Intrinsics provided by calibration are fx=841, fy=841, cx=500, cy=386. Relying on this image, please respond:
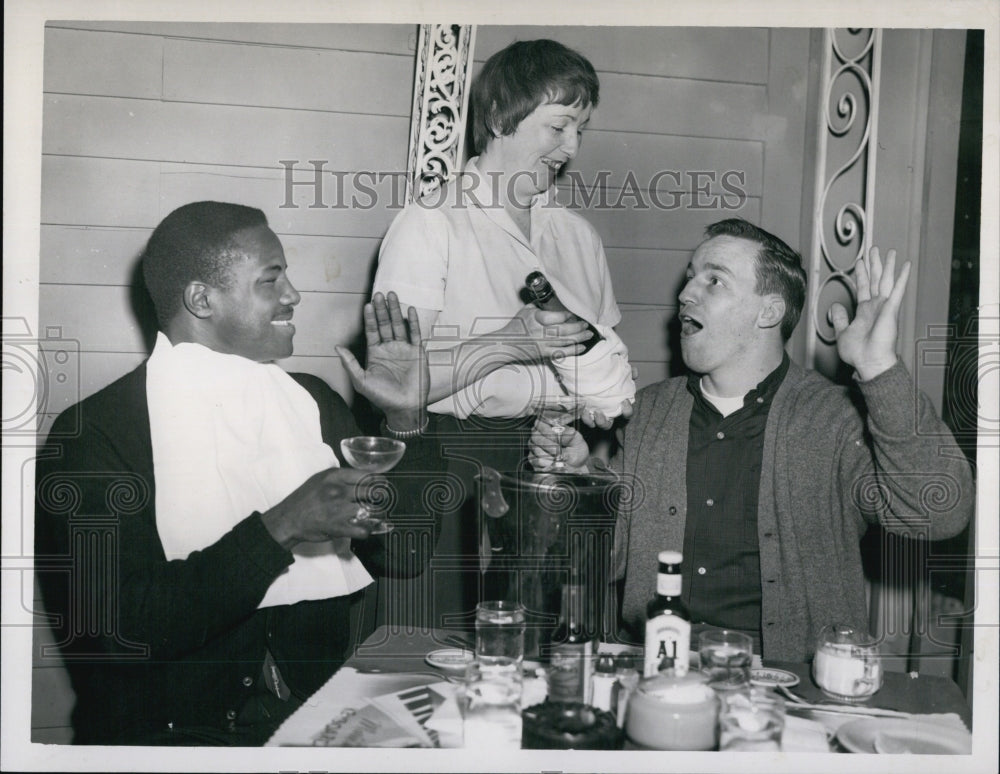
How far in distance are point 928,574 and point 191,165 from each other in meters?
1.82

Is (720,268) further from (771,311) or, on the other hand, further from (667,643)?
(667,643)

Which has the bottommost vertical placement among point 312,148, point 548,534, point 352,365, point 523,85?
point 548,534

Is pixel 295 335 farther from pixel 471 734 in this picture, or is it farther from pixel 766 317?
pixel 766 317

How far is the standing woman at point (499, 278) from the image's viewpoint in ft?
5.94

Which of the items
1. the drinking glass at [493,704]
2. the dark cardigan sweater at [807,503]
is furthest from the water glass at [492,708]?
the dark cardigan sweater at [807,503]

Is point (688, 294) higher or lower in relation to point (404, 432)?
higher

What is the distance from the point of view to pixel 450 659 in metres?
1.43

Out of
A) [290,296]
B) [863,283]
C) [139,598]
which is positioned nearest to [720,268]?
[863,283]

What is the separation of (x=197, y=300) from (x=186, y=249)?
0.37 feet

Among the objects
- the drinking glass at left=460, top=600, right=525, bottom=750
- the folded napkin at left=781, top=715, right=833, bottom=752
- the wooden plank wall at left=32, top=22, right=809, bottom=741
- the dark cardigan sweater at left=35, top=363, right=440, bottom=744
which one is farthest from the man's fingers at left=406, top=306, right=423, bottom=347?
the folded napkin at left=781, top=715, right=833, bottom=752

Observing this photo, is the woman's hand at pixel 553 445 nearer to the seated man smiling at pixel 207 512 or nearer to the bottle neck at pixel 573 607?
the seated man smiling at pixel 207 512

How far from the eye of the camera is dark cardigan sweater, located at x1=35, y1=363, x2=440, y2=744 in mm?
1644

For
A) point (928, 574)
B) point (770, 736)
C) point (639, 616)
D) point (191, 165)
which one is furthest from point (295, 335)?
point (928, 574)

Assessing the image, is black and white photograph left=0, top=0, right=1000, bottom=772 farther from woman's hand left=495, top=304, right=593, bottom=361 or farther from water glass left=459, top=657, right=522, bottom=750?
water glass left=459, top=657, right=522, bottom=750
